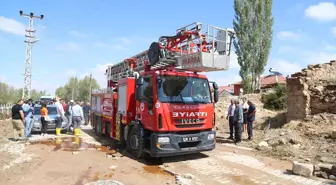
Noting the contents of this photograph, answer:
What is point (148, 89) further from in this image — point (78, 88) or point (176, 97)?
point (78, 88)

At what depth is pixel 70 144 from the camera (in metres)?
10.6

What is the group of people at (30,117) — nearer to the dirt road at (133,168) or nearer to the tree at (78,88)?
the dirt road at (133,168)

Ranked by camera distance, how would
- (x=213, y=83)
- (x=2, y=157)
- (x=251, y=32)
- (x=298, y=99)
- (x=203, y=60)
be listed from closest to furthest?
1. (x=203, y=60)
2. (x=2, y=157)
3. (x=213, y=83)
4. (x=298, y=99)
5. (x=251, y=32)

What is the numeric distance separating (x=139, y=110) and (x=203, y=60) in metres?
2.46

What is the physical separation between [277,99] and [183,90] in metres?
13.0

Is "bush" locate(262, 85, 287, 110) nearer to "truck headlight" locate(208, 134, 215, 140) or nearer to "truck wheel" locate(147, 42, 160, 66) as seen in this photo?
"truck headlight" locate(208, 134, 215, 140)

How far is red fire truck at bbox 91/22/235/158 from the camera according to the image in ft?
23.2

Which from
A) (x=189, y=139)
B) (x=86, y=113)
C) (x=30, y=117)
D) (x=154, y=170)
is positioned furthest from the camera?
(x=86, y=113)

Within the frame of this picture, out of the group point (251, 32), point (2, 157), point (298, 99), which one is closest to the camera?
point (2, 157)

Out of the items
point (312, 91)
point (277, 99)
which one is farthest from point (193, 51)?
point (277, 99)

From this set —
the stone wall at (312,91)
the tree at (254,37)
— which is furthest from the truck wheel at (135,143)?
the tree at (254,37)

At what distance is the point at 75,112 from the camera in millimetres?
13125

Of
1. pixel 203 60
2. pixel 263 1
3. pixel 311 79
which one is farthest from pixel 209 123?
pixel 263 1

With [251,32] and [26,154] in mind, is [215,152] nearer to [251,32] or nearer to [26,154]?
[26,154]
